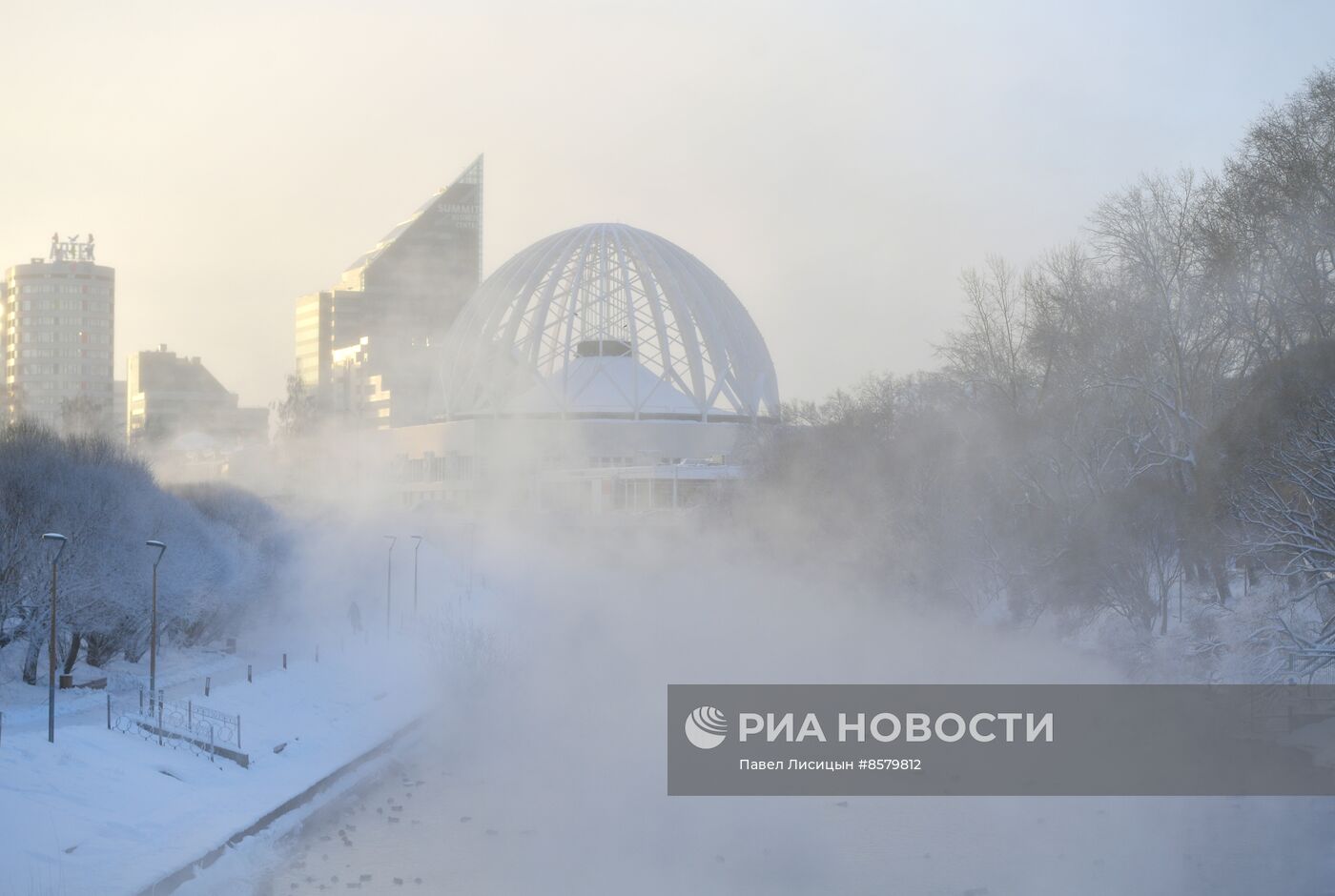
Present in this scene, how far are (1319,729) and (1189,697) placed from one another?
109 inches

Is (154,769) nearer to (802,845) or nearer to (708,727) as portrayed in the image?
(708,727)

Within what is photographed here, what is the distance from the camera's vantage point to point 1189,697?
26562mm

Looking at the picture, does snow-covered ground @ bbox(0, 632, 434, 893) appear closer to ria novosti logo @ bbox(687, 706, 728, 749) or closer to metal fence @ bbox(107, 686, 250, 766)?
metal fence @ bbox(107, 686, 250, 766)

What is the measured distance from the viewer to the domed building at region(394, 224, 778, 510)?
3263 inches

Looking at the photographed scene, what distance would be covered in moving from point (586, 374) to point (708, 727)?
66013 millimetres

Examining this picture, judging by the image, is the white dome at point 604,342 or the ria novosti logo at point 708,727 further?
the white dome at point 604,342

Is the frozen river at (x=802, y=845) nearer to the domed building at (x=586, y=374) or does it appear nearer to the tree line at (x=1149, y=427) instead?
the tree line at (x=1149, y=427)

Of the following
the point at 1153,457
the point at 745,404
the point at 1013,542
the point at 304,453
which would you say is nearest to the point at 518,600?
the point at 1013,542

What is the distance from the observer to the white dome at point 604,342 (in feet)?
285

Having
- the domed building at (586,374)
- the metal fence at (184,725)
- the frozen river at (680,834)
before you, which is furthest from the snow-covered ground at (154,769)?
the domed building at (586,374)

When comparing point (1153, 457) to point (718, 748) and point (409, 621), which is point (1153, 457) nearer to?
point (718, 748)

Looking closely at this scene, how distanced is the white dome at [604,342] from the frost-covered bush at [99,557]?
48.4m

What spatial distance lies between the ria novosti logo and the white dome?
62828 millimetres

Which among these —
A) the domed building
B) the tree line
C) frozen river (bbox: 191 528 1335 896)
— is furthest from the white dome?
frozen river (bbox: 191 528 1335 896)
